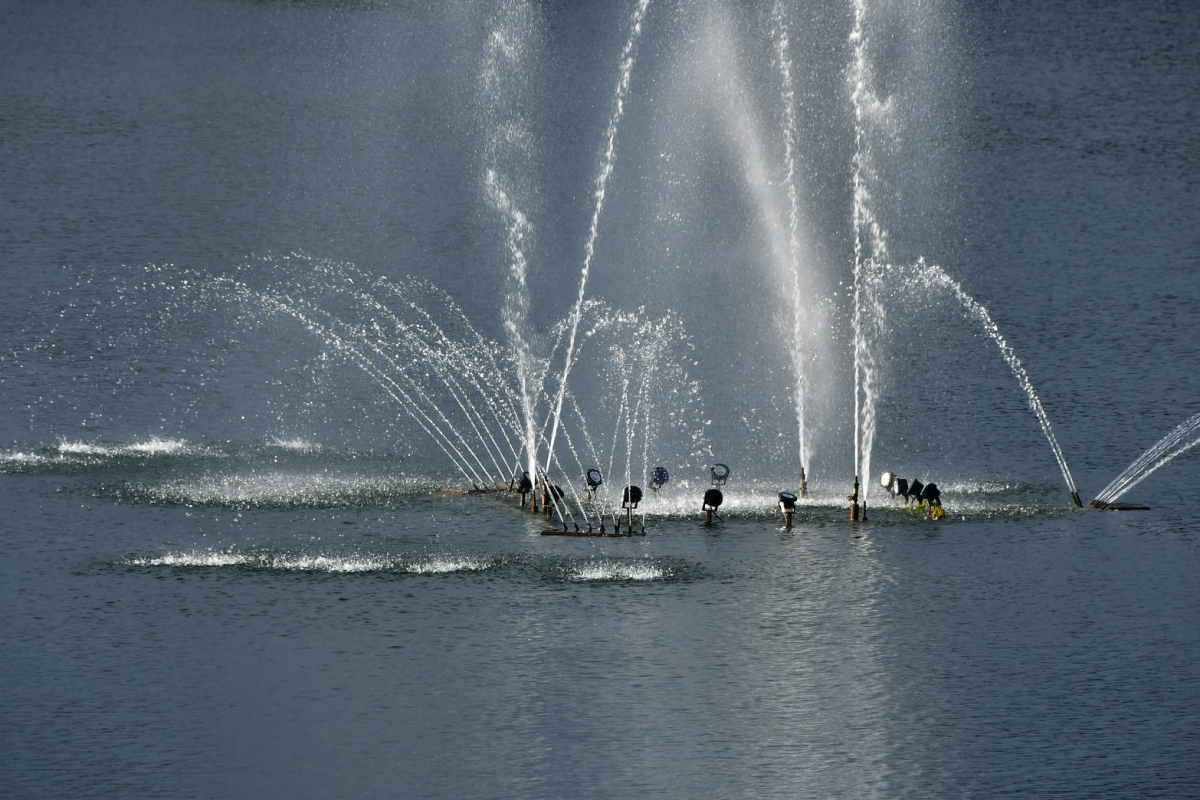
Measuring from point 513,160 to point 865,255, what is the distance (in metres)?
30.8

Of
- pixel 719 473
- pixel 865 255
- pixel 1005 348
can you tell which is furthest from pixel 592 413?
pixel 865 255

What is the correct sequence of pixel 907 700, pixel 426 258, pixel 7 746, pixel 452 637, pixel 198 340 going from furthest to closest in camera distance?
pixel 426 258 < pixel 198 340 < pixel 452 637 < pixel 907 700 < pixel 7 746

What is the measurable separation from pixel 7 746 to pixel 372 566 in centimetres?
1372

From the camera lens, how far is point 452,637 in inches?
1590

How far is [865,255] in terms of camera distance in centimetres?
11944

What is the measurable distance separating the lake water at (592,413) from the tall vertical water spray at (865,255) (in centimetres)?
116

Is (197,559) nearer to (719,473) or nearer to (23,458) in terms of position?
(719,473)

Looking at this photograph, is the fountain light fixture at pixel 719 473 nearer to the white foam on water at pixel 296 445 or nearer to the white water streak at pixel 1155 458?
the white water streak at pixel 1155 458

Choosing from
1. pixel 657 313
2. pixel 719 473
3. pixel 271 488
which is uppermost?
pixel 657 313

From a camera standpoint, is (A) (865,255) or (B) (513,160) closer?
(A) (865,255)

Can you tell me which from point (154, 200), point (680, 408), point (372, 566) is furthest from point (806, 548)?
point (154, 200)

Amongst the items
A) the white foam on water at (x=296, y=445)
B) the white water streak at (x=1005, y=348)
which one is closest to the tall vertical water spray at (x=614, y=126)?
the white water streak at (x=1005, y=348)

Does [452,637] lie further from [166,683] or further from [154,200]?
[154,200]

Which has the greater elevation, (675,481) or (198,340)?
(198,340)
